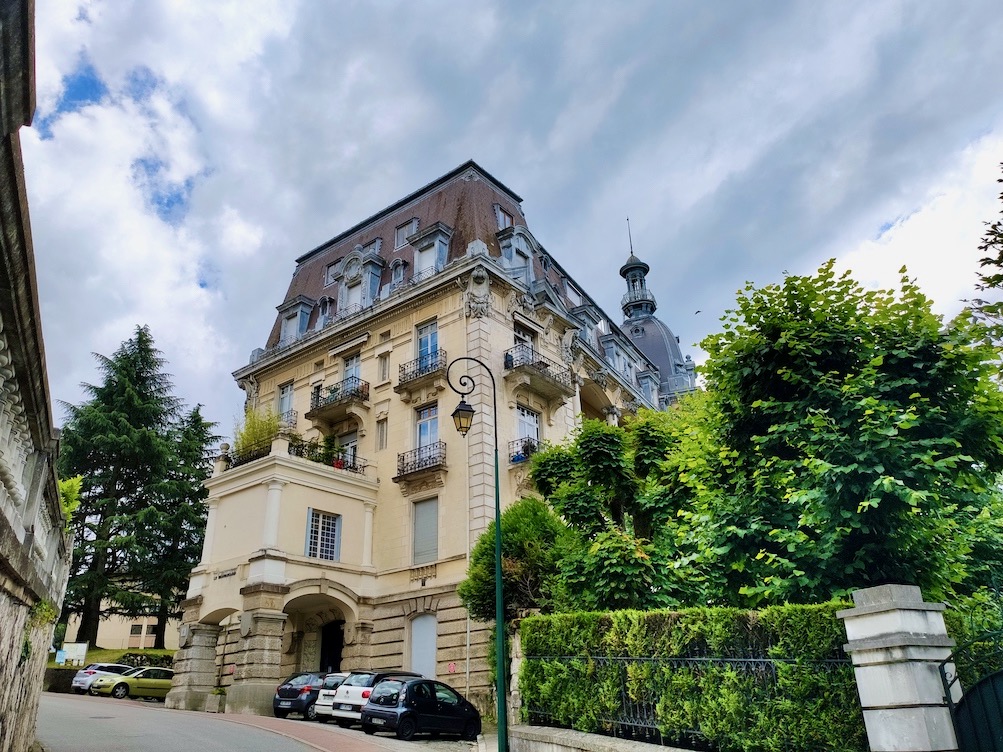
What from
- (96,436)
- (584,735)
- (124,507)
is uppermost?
(96,436)

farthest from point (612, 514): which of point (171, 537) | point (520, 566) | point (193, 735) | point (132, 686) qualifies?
point (171, 537)

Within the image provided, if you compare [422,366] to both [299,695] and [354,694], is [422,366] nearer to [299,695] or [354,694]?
[299,695]

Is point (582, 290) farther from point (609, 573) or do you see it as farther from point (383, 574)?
point (609, 573)

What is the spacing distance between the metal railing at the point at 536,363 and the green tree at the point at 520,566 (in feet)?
27.5

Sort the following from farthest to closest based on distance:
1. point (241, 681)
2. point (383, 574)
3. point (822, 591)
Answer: point (383, 574)
point (241, 681)
point (822, 591)

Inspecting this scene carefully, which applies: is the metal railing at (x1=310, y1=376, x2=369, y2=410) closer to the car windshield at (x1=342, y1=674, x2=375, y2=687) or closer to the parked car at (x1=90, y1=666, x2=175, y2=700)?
the car windshield at (x1=342, y1=674, x2=375, y2=687)

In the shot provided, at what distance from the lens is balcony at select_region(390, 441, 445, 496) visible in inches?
1049

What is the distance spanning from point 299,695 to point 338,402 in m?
11.9

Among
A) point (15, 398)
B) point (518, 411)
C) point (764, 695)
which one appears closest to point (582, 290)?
point (518, 411)

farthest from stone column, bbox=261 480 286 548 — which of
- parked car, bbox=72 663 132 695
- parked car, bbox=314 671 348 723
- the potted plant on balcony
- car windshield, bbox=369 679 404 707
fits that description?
parked car, bbox=72 663 132 695

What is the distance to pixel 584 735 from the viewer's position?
11508 mm

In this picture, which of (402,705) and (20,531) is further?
(402,705)

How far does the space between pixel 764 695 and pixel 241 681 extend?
19338 mm

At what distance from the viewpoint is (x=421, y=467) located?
1068 inches
